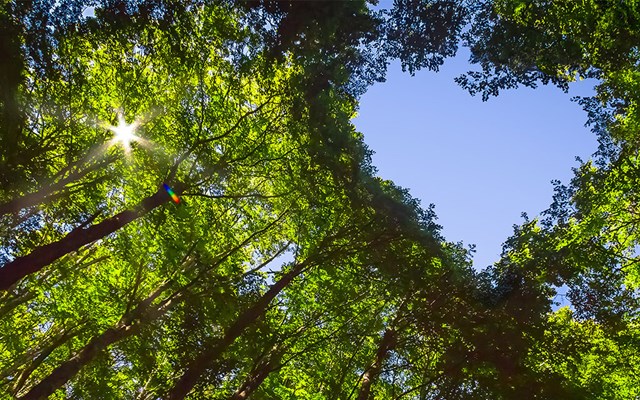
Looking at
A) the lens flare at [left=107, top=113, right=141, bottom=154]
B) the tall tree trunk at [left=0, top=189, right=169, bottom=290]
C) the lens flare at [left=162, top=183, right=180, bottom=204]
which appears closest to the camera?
the tall tree trunk at [left=0, top=189, right=169, bottom=290]

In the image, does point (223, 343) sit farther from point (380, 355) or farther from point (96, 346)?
point (380, 355)

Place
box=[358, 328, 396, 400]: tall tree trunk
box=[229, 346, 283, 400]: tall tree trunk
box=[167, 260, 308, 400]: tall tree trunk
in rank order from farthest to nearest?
box=[358, 328, 396, 400]: tall tree trunk
box=[229, 346, 283, 400]: tall tree trunk
box=[167, 260, 308, 400]: tall tree trunk

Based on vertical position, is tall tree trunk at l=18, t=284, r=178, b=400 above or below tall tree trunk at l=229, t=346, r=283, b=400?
below

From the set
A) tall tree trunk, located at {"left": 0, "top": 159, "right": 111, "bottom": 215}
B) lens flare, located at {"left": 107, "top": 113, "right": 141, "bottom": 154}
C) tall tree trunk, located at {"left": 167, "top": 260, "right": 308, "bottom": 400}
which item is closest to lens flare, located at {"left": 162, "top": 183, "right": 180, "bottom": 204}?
lens flare, located at {"left": 107, "top": 113, "right": 141, "bottom": 154}

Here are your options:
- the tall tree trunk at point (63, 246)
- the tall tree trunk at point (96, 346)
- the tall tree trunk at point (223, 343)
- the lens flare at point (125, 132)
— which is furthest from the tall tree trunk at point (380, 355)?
the lens flare at point (125, 132)

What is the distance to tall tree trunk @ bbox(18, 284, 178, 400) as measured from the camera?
7.53 m

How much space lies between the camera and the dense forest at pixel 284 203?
9.05 m

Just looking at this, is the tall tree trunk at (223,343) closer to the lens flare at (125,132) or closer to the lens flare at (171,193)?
the lens flare at (171,193)

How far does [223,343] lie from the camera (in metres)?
9.17

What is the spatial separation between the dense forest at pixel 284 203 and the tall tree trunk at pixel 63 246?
0.19 feet

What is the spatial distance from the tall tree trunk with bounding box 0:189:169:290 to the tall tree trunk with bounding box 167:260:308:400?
368 cm

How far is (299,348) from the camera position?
1157 cm

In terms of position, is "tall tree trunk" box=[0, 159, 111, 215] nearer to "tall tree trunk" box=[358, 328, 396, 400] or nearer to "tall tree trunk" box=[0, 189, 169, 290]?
"tall tree trunk" box=[0, 189, 169, 290]

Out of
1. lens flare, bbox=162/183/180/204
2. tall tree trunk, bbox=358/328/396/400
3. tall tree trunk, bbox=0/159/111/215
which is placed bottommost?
tall tree trunk, bbox=0/159/111/215
